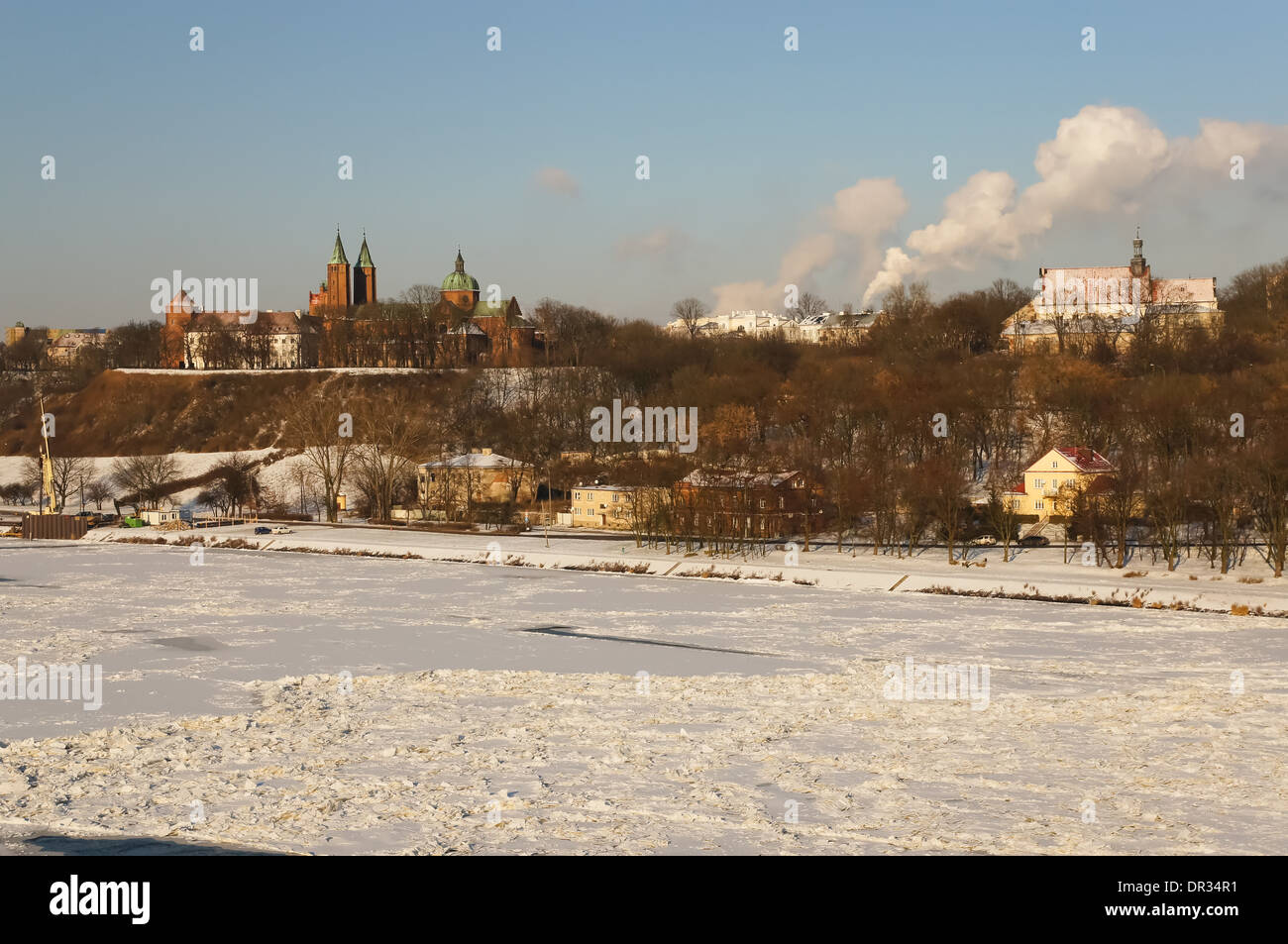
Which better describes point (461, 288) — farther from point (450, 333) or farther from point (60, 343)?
point (60, 343)

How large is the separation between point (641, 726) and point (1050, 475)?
36982 millimetres

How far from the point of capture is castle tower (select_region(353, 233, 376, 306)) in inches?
5846

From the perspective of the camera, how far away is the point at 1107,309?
97.2m

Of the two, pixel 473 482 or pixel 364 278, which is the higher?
pixel 364 278

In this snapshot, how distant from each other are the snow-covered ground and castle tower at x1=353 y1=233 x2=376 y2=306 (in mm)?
117579

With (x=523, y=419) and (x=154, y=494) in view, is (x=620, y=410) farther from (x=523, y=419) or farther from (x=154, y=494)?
(x=154, y=494)

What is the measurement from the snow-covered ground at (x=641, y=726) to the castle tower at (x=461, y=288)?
103 metres

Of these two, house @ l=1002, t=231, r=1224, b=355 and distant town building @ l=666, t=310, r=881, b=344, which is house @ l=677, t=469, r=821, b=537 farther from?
distant town building @ l=666, t=310, r=881, b=344

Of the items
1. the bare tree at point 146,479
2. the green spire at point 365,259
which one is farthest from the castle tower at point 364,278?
the bare tree at point 146,479

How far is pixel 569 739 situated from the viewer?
1808cm

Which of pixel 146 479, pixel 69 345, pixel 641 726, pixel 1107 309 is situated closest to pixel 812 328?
pixel 1107 309

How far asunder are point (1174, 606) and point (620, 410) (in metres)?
50.7

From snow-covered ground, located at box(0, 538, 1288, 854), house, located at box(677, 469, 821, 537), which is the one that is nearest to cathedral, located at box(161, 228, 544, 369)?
house, located at box(677, 469, 821, 537)
